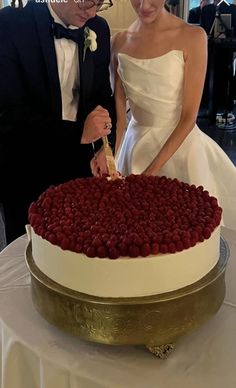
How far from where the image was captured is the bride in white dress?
1954 millimetres

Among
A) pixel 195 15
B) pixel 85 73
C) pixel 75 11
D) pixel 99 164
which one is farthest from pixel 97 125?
pixel 195 15

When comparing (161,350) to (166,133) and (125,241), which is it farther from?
(166,133)

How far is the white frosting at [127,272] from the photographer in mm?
910

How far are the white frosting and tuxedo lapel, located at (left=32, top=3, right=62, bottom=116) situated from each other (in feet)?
2.76

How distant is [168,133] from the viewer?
2064 mm

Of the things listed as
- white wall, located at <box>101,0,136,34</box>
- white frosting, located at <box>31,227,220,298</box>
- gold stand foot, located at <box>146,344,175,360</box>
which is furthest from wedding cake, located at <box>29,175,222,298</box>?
white wall, located at <box>101,0,136,34</box>

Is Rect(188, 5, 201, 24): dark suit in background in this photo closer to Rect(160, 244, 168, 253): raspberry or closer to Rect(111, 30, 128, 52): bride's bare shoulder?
Rect(111, 30, 128, 52): bride's bare shoulder

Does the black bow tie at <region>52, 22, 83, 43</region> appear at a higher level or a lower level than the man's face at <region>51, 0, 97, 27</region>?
lower

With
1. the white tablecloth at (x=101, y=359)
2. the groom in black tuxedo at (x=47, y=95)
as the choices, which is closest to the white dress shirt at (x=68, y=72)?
the groom in black tuxedo at (x=47, y=95)

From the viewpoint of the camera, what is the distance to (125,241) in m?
0.91

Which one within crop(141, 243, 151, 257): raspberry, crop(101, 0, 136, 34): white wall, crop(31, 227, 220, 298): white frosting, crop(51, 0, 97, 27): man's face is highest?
crop(51, 0, 97, 27): man's face

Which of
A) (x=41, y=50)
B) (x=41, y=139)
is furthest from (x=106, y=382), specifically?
(x=41, y=50)

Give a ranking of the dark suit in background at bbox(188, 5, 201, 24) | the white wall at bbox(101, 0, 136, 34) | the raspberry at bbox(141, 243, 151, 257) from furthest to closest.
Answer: the dark suit in background at bbox(188, 5, 201, 24), the white wall at bbox(101, 0, 136, 34), the raspberry at bbox(141, 243, 151, 257)

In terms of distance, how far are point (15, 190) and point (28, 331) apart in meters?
0.86
